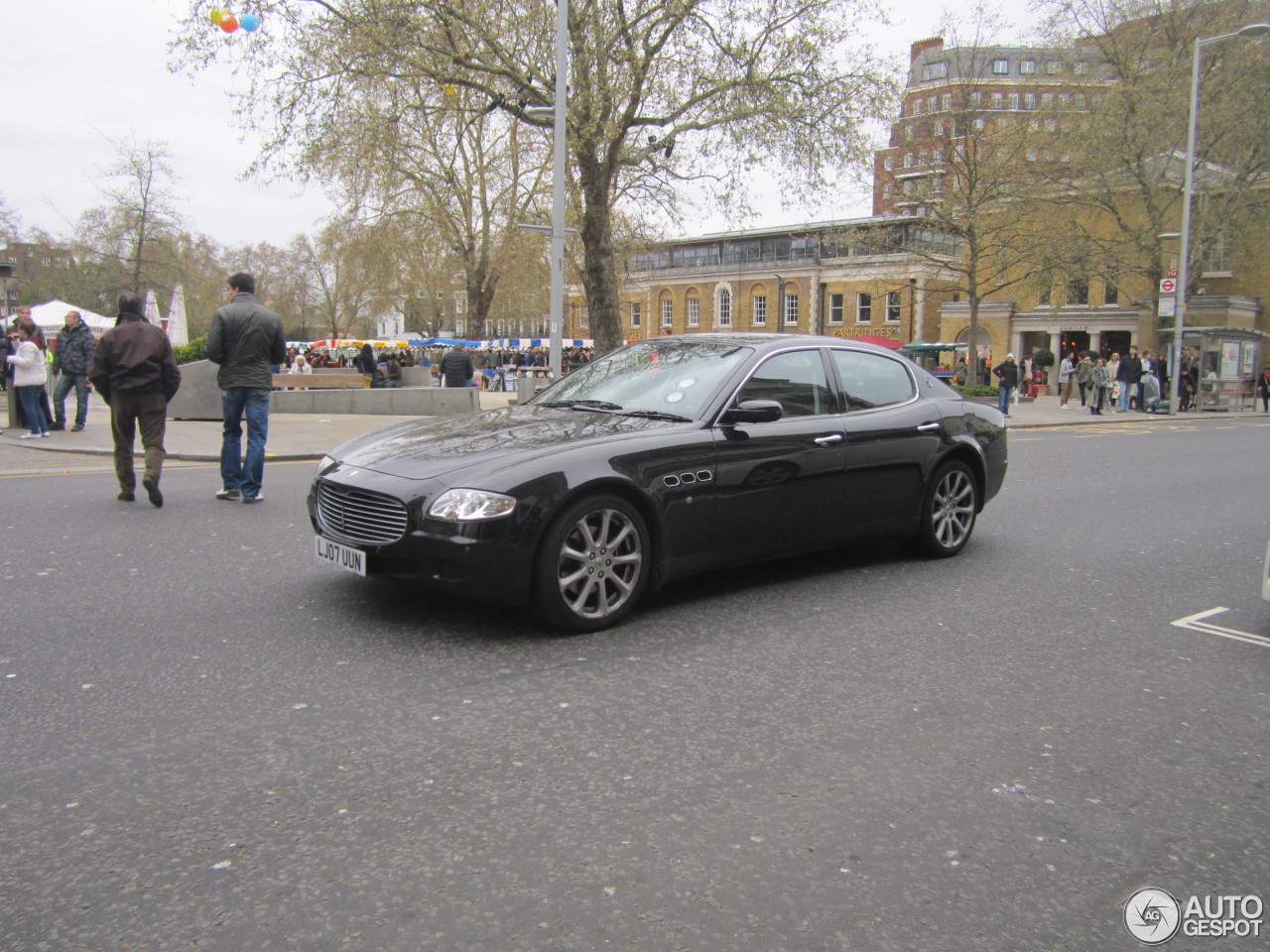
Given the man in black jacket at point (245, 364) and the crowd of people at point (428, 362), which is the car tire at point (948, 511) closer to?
the man in black jacket at point (245, 364)

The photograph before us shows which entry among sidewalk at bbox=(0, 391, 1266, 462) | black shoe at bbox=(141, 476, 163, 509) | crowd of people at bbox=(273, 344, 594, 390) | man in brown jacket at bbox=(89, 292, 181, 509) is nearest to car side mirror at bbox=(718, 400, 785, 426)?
man in brown jacket at bbox=(89, 292, 181, 509)

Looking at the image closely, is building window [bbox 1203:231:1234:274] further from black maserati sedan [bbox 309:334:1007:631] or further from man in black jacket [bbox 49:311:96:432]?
man in black jacket [bbox 49:311:96:432]

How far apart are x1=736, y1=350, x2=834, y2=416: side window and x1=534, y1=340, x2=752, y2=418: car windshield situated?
0.51 ft

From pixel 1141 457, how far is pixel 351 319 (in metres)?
85.2

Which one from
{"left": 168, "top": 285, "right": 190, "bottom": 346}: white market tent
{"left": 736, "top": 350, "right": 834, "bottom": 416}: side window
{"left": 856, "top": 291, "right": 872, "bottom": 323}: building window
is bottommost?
{"left": 736, "top": 350, "right": 834, "bottom": 416}: side window

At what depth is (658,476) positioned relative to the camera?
15.3 ft

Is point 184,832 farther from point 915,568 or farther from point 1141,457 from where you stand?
point 1141,457

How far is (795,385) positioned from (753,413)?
0.75 meters

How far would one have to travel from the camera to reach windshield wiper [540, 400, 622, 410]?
544 cm

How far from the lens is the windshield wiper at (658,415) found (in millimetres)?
5066

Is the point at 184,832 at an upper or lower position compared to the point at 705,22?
lower

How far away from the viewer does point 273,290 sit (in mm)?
97562

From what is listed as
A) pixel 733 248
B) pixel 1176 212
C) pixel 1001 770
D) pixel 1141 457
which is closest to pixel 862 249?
pixel 1176 212

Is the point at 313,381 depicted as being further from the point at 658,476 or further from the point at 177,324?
the point at 658,476
